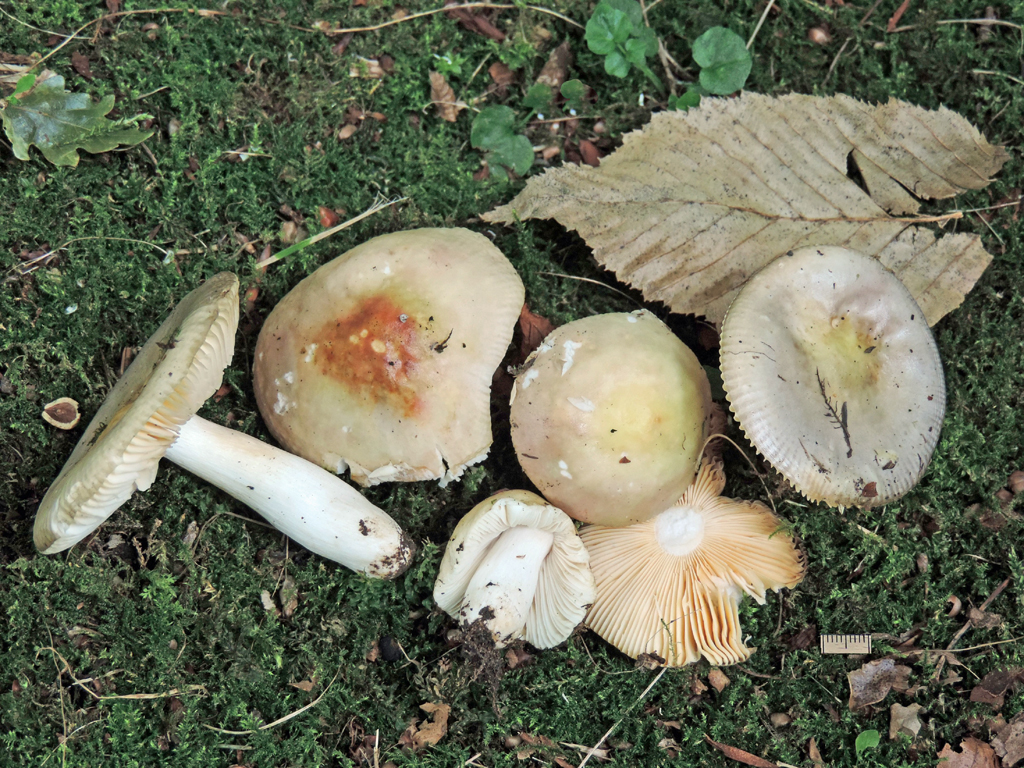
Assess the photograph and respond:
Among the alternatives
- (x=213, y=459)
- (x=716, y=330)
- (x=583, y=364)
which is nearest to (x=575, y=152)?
(x=716, y=330)

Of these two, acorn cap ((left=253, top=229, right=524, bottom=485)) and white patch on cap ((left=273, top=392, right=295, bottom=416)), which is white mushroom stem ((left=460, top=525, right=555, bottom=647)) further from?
white patch on cap ((left=273, top=392, right=295, bottom=416))

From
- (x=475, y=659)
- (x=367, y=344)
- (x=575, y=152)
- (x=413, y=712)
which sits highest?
(x=575, y=152)

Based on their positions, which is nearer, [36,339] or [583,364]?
[583,364]

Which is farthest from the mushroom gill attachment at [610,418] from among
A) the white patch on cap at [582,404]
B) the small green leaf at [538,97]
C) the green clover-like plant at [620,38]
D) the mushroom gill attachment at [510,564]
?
the green clover-like plant at [620,38]

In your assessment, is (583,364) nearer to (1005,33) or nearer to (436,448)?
(436,448)

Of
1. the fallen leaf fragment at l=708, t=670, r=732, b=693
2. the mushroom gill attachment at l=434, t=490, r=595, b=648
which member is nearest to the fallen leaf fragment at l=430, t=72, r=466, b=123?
the mushroom gill attachment at l=434, t=490, r=595, b=648

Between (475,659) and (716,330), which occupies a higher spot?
(716,330)
